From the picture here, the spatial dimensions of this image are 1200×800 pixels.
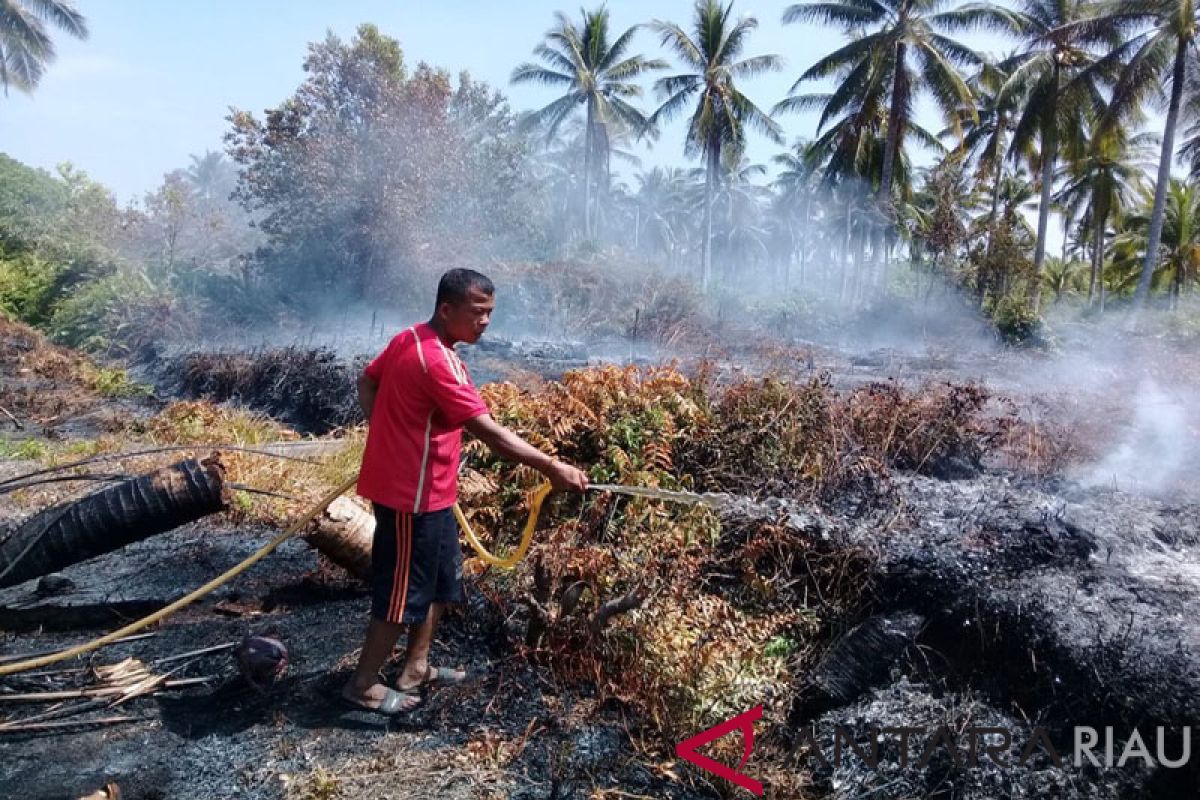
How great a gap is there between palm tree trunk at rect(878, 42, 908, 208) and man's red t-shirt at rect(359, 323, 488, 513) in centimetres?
2420

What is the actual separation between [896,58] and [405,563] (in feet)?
82.2

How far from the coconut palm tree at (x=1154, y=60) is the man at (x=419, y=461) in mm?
22292

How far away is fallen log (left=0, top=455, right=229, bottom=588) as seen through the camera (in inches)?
131

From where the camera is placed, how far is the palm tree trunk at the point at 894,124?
904 inches

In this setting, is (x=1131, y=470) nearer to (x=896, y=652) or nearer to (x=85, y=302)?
(x=896, y=652)

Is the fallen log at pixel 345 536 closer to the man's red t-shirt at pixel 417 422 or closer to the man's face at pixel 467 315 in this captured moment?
the man's red t-shirt at pixel 417 422

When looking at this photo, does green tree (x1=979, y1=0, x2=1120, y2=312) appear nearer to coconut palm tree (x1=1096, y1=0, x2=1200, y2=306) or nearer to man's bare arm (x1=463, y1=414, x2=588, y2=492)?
coconut palm tree (x1=1096, y1=0, x2=1200, y2=306)

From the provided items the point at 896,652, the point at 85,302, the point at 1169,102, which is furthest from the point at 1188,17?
the point at 85,302

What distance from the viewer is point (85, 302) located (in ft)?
54.0

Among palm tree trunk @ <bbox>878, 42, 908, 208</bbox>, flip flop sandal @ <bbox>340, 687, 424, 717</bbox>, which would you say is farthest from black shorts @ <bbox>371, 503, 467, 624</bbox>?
palm tree trunk @ <bbox>878, 42, 908, 208</bbox>

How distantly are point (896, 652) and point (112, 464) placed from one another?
6.28 m

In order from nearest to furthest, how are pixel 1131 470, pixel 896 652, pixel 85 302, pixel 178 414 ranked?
pixel 896 652 < pixel 1131 470 < pixel 178 414 < pixel 85 302

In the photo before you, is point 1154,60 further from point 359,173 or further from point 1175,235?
point 359,173

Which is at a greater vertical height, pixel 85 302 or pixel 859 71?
pixel 859 71
